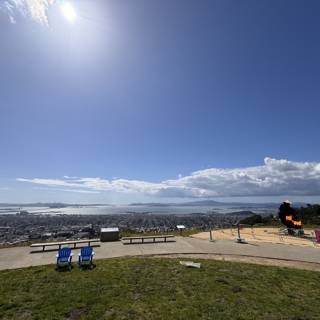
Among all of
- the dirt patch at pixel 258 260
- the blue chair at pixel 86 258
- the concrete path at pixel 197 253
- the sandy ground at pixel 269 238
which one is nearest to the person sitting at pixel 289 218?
the sandy ground at pixel 269 238

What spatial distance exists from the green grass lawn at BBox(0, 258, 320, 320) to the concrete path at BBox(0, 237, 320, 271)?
1527 millimetres

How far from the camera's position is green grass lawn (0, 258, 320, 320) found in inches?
229

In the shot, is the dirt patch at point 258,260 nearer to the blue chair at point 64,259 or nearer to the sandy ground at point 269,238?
the blue chair at point 64,259

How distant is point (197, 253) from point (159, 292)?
18.0 feet

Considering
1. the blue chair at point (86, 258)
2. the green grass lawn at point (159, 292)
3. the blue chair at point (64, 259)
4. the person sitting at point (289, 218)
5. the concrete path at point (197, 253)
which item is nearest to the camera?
the green grass lawn at point (159, 292)

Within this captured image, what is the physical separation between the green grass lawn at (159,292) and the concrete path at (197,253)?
1.53 m

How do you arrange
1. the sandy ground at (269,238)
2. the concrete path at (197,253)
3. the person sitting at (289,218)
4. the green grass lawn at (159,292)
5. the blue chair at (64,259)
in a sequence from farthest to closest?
1. the person sitting at (289,218)
2. the sandy ground at (269,238)
3. the concrete path at (197,253)
4. the blue chair at (64,259)
5. the green grass lawn at (159,292)

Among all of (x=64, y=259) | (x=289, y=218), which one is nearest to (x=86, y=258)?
(x=64, y=259)

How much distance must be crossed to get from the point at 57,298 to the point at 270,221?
2865 cm

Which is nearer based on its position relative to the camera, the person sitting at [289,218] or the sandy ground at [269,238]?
the sandy ground at [269,238]

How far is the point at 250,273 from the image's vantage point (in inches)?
345

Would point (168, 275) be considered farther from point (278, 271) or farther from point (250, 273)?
point (278, 271)

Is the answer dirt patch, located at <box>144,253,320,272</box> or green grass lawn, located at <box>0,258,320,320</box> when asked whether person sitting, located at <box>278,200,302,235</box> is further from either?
green grass lawn, located at <box>0,258,320,320</box>

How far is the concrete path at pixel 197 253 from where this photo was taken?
10.5 m
